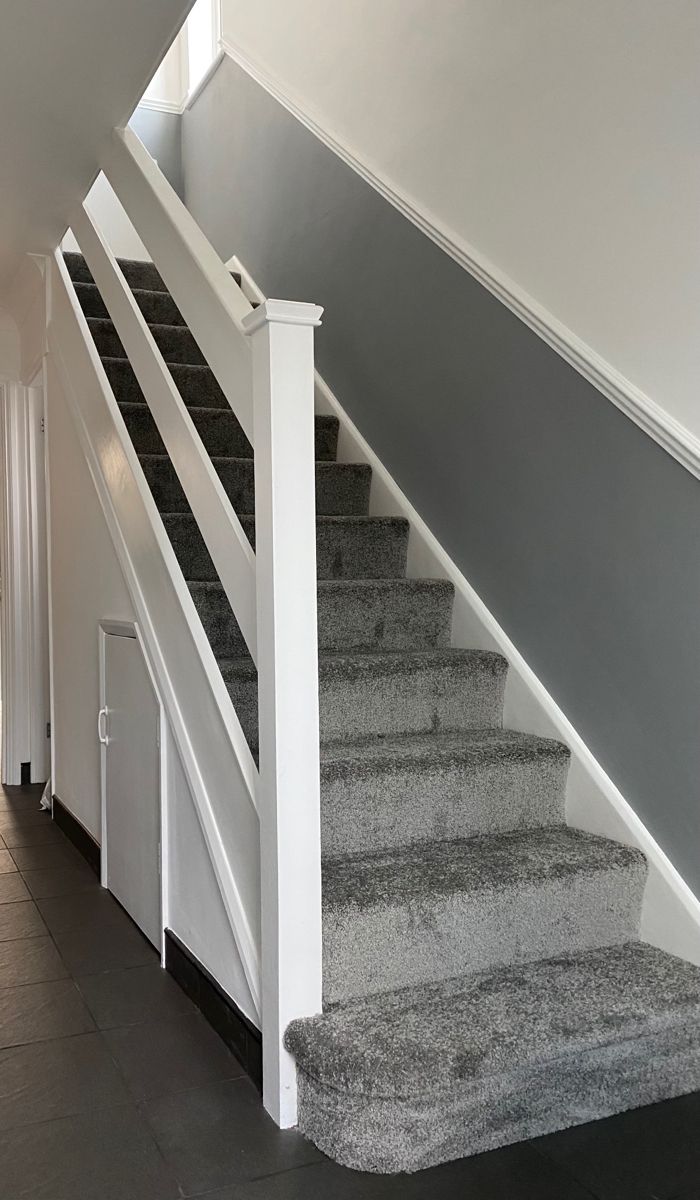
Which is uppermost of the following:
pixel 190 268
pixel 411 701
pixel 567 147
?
pixel 567 147

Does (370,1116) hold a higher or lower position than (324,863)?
lower

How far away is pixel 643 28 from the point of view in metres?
2.07

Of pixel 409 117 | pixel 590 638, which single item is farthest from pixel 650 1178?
pixel 409 117

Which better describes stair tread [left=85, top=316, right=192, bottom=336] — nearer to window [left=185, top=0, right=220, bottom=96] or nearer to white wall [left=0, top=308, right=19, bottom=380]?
white wall [left=0, top=308, right=19, bottom=380]

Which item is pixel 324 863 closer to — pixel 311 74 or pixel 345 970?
pixel 345 970

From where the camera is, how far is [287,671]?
1688 millimetres

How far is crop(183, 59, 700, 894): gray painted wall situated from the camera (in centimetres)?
205

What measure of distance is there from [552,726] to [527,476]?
655mm

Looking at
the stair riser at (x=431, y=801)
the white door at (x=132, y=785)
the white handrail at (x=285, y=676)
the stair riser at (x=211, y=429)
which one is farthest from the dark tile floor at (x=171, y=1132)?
the stair riser at (x=211, y=429)

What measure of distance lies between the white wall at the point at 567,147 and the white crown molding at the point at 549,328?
25 millimetres

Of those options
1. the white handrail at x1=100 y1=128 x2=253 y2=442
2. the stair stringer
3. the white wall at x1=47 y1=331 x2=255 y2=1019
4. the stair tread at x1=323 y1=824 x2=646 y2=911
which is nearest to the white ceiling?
the white handrail at x1=100 y1=128 x2=253 y2=442

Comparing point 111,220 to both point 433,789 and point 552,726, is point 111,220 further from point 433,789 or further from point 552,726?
point 433,789

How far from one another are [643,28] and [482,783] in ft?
5.68

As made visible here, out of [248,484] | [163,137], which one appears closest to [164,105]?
[163,137]
